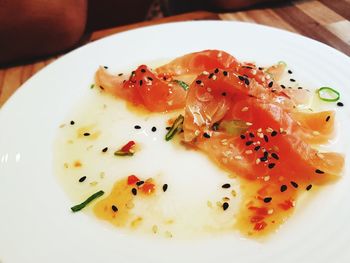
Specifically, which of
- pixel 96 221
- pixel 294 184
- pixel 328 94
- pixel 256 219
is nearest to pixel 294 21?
pixel 328 94

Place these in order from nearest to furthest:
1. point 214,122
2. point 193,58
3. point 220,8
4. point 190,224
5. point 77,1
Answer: point 190,224, point 214,122, point 193,58, point 77,1, point 220,8

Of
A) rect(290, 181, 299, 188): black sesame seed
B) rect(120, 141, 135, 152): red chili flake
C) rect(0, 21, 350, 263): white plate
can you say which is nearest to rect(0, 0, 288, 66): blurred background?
rect(0, 21, 350, 263): white plate

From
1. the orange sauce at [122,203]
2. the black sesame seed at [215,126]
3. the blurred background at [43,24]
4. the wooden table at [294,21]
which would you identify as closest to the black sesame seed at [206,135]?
the black sesame seed at [215,126]

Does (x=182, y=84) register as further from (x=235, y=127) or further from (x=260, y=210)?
(x=260, y=210)

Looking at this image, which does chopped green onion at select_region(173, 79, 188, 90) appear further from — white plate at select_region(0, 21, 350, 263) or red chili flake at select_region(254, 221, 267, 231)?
red chili flake at select_region(254, 221, 267, 231)

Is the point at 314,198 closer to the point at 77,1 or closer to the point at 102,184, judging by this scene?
the point at 102,184

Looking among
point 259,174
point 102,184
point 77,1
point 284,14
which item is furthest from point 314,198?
point 77,1
